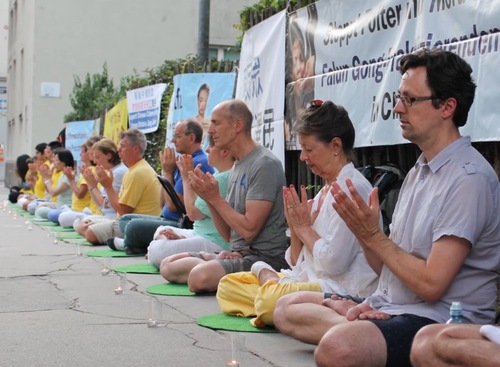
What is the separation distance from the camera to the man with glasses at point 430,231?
428 cm

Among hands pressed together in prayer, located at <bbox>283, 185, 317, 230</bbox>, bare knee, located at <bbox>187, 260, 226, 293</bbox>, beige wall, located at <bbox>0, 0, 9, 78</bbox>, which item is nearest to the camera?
hands pressed together in prayer, located at <bbox>283, 185, 317, 230</bbox>

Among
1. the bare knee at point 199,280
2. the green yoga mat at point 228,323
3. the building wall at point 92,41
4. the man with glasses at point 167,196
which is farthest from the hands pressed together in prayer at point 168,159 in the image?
the building wall at point 92,41

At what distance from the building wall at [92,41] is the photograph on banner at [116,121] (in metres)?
12.1

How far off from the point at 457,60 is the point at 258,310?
7.16ft

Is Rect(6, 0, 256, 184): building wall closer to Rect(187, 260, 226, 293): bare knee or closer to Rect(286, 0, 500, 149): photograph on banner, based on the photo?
Rect(286, 0, 500, 149): photograph on banner

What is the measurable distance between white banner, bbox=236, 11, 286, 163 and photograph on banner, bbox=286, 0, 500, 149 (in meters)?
0.44

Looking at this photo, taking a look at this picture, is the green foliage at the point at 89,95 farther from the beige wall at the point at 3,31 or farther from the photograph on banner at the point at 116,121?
the beige wall at the point at 3,31

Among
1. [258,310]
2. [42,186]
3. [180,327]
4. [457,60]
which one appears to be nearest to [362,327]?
[457,60]

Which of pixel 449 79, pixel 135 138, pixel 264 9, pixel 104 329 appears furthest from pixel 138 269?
pixel 449 79

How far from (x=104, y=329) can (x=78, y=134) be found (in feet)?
70.7

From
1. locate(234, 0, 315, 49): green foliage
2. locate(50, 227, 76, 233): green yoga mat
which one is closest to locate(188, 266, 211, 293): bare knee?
locate(234, 0, 315, 49): green foliage

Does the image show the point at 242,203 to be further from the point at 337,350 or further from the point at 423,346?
the point at 423,346

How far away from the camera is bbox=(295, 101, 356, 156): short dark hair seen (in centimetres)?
585

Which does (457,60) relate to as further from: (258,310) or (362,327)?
(258,310)
